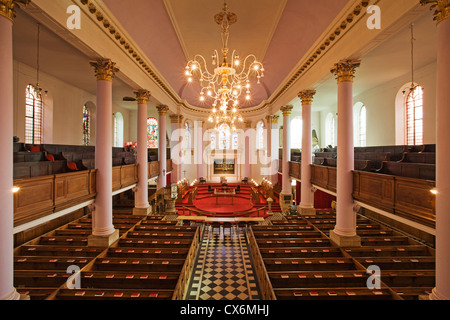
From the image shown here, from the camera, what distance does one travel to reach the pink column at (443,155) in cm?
402

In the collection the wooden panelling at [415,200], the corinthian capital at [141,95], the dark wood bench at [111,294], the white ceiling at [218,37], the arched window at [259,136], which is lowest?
the dark wood bench at [111,294]

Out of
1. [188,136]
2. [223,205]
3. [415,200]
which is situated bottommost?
[223,205]

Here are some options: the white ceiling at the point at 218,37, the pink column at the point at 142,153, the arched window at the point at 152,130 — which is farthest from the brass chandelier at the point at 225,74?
the arched window at the point at 152,130

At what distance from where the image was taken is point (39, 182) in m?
5.64

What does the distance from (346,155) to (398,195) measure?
2.14 m

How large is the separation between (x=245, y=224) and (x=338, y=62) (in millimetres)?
Result: 8316

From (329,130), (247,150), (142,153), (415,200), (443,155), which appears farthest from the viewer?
(247,150)

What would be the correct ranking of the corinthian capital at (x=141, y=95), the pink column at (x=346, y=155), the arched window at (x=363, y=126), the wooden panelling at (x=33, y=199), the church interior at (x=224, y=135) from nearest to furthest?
the church interior at (x=224, y=135)
the wooden panelling at (x=33, y=199)
the pink column at (x=346, y=155)
the corinthian capital at (x=141, y=95)
the arched window at (x=363, y=126)

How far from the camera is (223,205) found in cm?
1586

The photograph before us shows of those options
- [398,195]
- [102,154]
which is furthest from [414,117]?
[102,154]

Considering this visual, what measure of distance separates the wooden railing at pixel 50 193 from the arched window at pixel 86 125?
10.8 meters

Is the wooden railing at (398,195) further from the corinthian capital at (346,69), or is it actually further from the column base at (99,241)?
the column base at (99,241)

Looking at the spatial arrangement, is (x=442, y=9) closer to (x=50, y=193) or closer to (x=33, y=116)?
(x=50, y=193)
